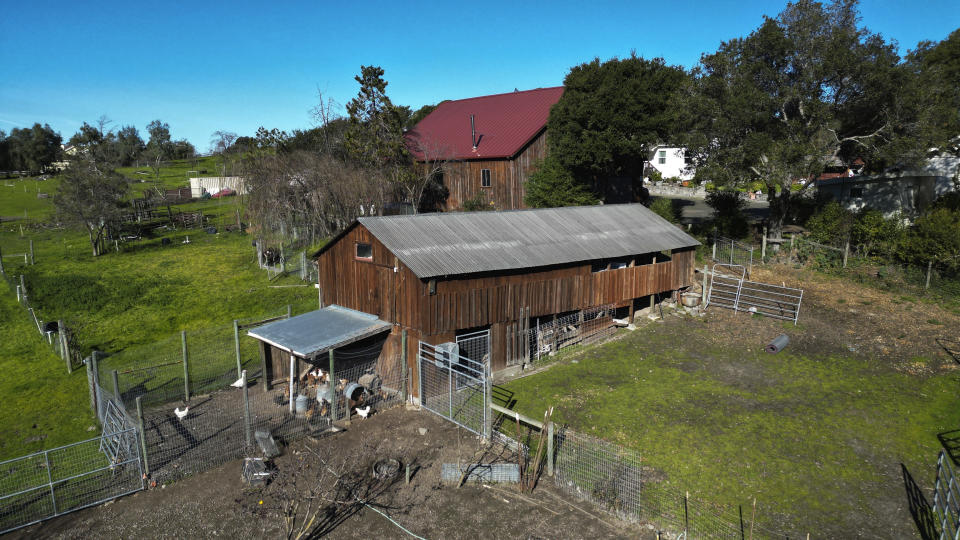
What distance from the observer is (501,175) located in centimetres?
4119

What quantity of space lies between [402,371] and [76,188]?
116 feet

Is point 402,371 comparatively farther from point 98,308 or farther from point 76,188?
point 76,188

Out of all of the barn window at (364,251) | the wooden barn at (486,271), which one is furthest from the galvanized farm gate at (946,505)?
the barn window at (364,251)

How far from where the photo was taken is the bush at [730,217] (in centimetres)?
3550

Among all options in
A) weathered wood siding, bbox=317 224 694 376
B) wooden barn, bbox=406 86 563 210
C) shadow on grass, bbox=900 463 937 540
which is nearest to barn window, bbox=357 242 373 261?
weathered wood siding, bbox=317 224 694 376

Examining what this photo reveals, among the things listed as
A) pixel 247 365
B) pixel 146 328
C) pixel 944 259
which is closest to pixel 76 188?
pixel 146 328

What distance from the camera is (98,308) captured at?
26766 millimetres

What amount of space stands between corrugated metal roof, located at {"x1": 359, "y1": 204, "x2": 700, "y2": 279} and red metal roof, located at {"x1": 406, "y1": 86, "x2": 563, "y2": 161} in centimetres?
1658

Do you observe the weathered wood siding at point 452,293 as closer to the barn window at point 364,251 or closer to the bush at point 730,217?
the barn window at point 364,251

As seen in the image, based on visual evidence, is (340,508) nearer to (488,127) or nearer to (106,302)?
(106,302)

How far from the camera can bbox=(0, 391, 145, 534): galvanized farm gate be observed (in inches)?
451

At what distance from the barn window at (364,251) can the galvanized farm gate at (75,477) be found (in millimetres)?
8363

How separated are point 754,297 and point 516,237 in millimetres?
12322

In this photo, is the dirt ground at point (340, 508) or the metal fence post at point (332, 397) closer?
the dirt ground at point (340, 508)
